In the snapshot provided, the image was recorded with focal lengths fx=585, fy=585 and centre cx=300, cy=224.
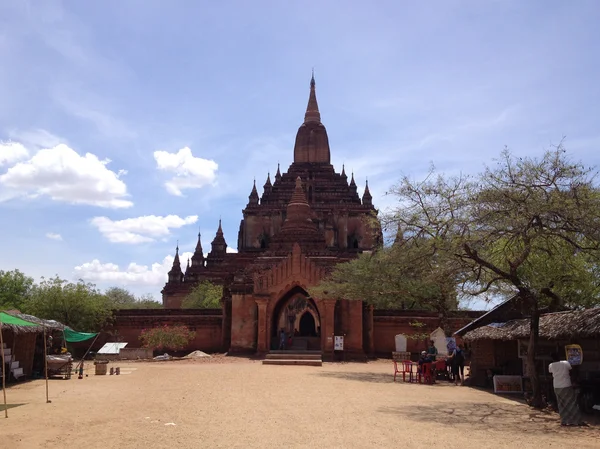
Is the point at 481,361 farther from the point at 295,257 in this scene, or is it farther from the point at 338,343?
the point at 295,257

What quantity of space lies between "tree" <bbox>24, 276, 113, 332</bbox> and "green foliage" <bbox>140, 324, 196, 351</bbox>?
9.95 feet

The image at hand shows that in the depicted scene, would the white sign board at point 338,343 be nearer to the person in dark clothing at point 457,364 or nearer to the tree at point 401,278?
the tree at point 401,278

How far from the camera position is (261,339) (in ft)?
97.3

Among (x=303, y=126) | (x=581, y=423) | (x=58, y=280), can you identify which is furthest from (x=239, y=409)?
(x=303, y=126)

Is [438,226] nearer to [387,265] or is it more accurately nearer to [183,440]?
[387,265]

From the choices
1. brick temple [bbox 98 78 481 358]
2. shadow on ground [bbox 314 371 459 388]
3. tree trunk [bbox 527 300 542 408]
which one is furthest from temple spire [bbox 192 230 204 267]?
tree trunk [bbox 527 300 542 408]

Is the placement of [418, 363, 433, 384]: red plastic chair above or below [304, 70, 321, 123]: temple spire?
below

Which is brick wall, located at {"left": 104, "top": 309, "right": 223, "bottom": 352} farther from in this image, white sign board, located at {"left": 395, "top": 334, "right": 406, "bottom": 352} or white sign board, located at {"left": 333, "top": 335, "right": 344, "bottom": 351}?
white sign board, located at {"left": 395, "top": 334, "right": 406, "bottom": 352}

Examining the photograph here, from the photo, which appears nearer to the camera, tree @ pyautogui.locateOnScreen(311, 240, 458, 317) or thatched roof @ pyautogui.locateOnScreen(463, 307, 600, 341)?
thatched roof @ pyautogui.locateOnScreen(463, 307, 600, 341)

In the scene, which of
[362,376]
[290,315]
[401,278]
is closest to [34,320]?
[362,376]

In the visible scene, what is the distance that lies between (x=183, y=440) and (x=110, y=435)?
126 cm

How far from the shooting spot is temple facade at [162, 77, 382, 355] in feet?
98.5

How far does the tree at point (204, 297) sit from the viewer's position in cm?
4094

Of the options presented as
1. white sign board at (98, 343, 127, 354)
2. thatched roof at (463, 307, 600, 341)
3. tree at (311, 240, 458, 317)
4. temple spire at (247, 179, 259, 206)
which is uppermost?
temple spire at (247, 179, 259, 206)
